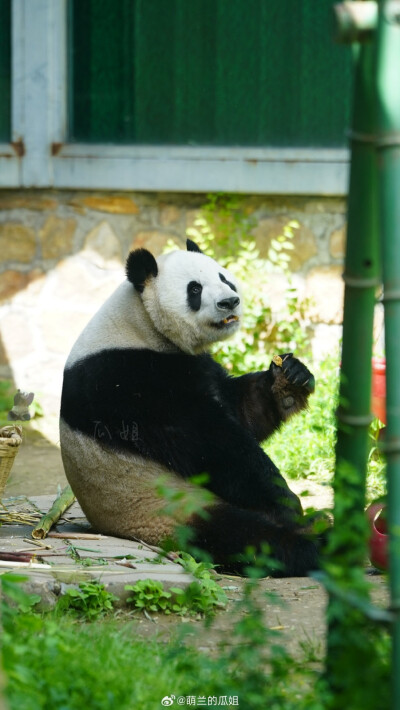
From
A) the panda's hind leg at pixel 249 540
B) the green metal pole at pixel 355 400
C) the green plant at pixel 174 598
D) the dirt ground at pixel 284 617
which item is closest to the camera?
the green metal pole at pixel 355 400

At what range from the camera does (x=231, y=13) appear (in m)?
7.88

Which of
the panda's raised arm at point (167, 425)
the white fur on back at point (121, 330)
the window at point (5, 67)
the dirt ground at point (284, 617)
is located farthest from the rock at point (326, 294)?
the dirt ground at point (284, 617)

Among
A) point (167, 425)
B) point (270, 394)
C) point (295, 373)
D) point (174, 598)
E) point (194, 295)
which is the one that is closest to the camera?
point (174, 598)

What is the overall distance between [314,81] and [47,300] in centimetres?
277

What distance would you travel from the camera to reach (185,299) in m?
4.74

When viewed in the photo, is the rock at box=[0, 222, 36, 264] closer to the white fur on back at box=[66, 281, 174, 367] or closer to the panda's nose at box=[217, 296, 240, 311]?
the white fur on back at box=[66, 281, 174, 367]

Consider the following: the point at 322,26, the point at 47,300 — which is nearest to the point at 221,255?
the point at 47,300

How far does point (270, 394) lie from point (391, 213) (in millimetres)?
2751

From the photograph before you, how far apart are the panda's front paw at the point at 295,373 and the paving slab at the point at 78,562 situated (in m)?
1.10

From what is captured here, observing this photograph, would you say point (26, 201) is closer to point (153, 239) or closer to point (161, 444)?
point (153, 239)

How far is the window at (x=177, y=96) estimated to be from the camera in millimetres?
7777

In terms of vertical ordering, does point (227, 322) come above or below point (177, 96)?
below

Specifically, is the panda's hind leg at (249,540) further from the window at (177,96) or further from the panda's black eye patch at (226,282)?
the window at (177,96)

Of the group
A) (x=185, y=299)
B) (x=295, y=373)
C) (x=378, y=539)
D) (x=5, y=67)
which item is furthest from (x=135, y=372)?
(x=5, y=67)
